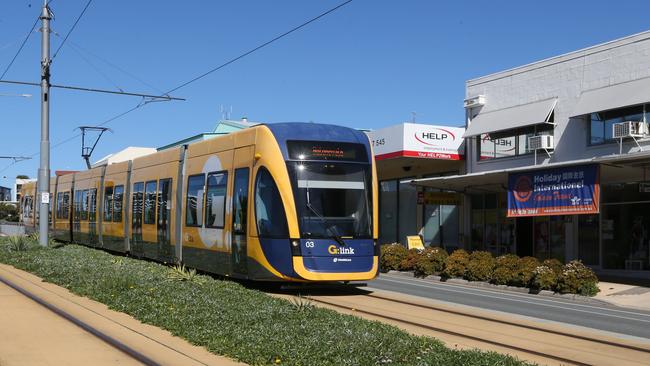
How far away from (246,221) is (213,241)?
189 cm

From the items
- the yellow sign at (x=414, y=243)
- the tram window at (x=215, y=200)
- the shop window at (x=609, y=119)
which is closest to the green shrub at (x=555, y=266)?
the shop window at (x=609, y=119)

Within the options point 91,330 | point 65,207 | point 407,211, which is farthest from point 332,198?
point 65,207

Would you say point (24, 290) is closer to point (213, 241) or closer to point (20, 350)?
point (213, 241)

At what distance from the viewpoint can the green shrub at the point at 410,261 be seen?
2462 cm

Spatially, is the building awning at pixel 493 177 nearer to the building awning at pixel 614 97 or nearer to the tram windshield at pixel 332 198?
the building awning at pixel 614 97

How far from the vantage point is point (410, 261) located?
81.4 ft

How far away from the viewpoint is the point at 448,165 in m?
31.0

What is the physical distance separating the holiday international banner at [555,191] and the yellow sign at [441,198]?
17.3 feet

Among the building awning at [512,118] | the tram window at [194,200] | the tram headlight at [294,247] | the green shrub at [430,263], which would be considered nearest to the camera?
the tram headlight at [294,247]

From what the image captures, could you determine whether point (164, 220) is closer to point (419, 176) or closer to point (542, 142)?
point (542, 142)

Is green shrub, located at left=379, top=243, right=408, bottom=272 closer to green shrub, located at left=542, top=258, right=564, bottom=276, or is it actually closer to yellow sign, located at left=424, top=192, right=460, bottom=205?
yellow sign, located at left=424, top=192, right=460, bottom=205

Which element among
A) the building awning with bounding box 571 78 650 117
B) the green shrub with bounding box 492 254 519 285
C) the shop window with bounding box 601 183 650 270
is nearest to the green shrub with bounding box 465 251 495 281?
the green shrub with bounding box 492 254 519 285

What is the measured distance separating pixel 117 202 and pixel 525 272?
13.5m

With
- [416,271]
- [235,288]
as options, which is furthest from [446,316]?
[416,271]
